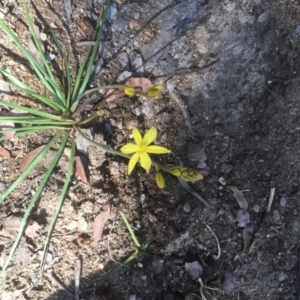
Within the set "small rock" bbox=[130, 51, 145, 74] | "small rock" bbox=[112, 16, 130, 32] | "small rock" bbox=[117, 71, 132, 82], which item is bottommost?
"small rock" bbox=[117, 71, 132, 82]

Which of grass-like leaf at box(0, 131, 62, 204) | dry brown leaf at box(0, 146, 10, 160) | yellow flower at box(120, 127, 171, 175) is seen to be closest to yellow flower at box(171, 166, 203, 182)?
yellow flower at box(120, 127, 171, 175)

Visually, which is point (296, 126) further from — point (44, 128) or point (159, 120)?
point (44, 128)

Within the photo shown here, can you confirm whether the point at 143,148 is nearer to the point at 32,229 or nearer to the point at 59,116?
the point at 59,116

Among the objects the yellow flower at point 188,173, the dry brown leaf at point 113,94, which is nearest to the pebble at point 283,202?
the yellow flower at point 188,173

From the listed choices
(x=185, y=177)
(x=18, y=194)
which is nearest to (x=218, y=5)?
(x=185, y=177)

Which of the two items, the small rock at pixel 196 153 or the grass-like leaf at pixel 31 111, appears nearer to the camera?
the grass-like leaf at pixel 31 111

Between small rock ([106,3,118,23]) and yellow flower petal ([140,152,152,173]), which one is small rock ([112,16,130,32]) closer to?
small rock ([106,3,118,23])

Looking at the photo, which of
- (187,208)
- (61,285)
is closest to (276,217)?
(187,208)

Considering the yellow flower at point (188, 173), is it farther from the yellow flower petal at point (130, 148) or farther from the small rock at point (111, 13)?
the small rock at point (111, 13)
